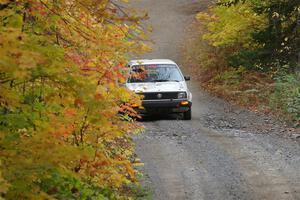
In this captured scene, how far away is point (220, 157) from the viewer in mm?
11695

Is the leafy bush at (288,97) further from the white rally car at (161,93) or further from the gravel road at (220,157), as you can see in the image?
the white rally car at (161,93)

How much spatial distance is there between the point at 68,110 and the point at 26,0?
4.11 feet

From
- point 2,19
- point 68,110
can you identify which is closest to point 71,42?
point 68,110

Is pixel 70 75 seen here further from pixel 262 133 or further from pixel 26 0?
pixel 262 133

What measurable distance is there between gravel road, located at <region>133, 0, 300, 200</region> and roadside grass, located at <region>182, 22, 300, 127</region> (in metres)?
0.78

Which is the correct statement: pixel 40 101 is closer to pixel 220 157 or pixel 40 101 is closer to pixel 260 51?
pixel 220 157

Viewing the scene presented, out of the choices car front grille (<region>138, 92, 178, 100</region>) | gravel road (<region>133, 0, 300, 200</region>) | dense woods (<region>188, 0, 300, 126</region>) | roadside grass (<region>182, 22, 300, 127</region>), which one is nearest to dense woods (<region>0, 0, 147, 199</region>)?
gravel road (<region>133, 0, 300, 200</region>)

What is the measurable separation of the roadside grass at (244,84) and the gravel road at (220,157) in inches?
30.6

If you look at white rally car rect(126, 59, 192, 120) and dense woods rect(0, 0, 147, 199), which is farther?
white rally car rect(126, 59, 192, 120)

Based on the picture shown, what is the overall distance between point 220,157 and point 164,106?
4218 millimetres

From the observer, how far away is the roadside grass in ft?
58.5

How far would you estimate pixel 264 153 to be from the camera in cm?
1202

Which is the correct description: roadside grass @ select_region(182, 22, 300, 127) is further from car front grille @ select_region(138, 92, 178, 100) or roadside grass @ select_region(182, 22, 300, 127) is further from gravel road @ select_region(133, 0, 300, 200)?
car front grille @ select_region(138, 92, 178, 100)

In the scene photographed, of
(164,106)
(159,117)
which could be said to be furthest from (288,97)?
(164,106)
